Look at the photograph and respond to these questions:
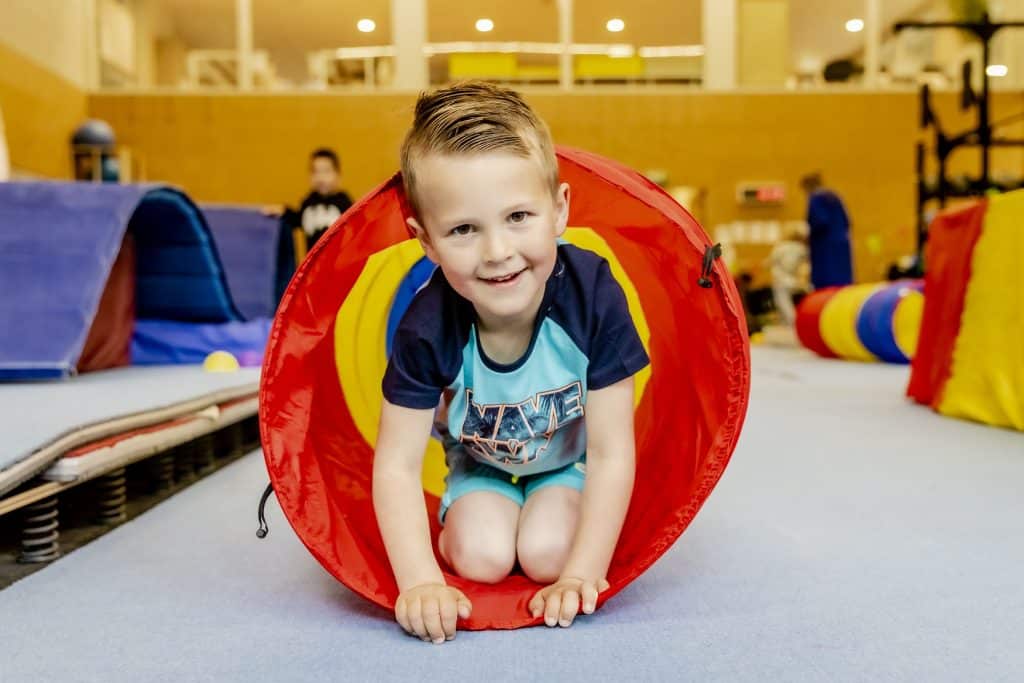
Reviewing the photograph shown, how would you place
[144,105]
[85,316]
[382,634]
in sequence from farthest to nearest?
[144,105]
[85,316]
[382,634]

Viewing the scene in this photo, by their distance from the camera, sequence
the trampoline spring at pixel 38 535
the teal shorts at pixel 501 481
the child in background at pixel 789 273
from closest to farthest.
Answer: the teal shorts at pixel 501 481 < the trampoline spring at pixel 38 535 < the child in background at pixel 789 273

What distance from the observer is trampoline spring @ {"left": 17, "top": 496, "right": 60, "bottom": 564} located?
1.47 meters

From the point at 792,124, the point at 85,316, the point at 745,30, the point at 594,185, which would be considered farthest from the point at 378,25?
the point at 594,185

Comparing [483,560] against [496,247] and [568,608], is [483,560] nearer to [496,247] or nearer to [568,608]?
[568,608]

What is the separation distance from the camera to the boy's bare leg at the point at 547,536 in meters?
1.23

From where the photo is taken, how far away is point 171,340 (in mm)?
3412

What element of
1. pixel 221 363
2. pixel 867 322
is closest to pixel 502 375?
pixel 221 363

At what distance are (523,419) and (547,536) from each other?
16 centimetres

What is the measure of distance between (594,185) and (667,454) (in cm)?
45

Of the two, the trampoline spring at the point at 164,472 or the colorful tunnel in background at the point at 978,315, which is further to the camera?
the colorful tunnel in background at the point at 978,315

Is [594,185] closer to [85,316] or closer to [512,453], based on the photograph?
[512,453]

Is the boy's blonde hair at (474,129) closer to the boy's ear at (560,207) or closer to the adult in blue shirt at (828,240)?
the boy's ear at (560,207)

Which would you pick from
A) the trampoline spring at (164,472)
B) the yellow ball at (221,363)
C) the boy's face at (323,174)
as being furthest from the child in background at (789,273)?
the trampoline spring at (164,472)

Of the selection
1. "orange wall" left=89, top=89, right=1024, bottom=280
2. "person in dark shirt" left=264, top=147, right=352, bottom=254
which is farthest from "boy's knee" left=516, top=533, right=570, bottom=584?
"orange wall" left=89, top=89, right=1024, bottom=280
